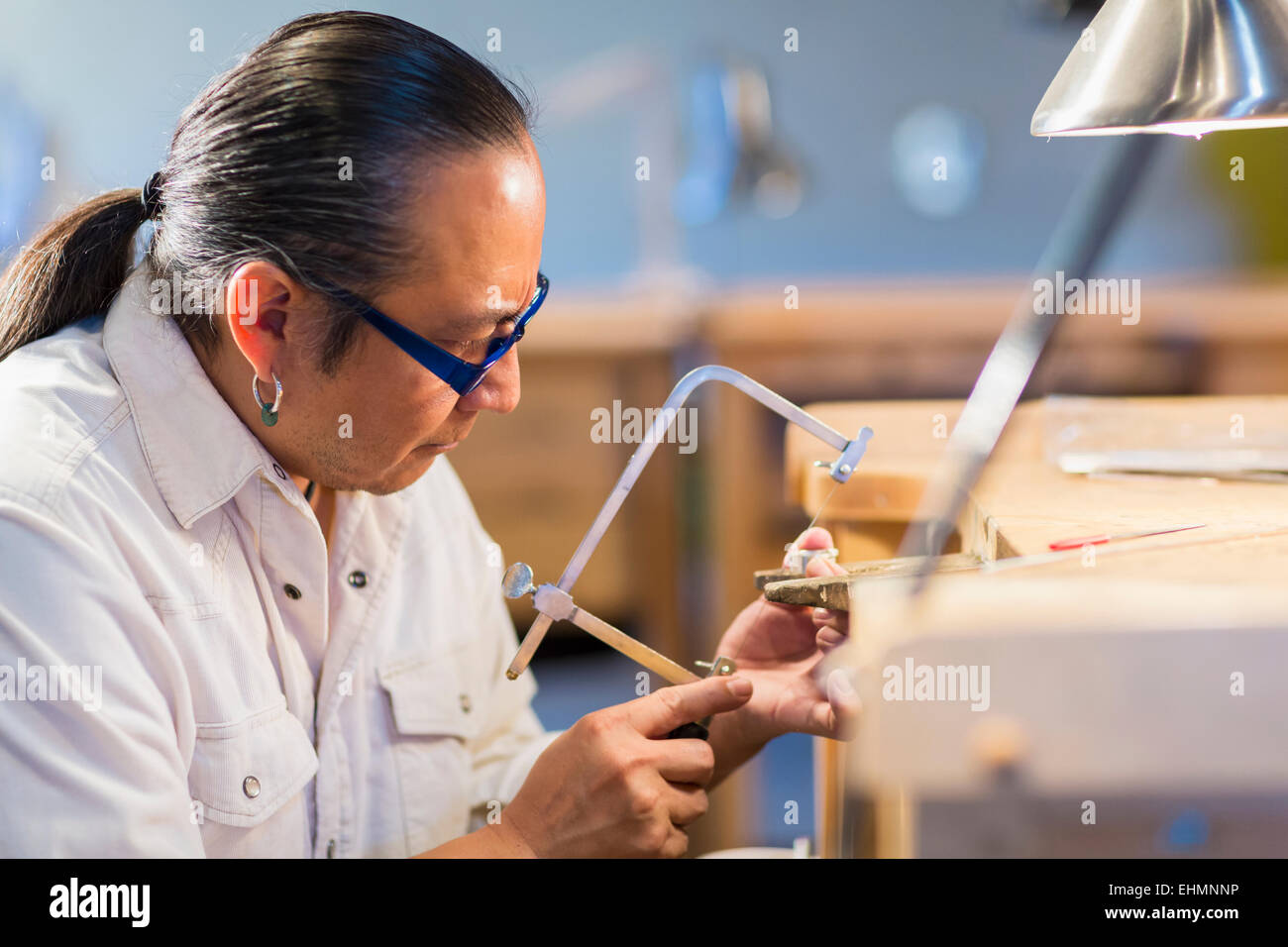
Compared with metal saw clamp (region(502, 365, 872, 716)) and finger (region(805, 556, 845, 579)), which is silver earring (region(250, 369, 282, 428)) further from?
finger (region(805, 556, 845, 579))

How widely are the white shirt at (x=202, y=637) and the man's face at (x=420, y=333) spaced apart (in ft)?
0.16

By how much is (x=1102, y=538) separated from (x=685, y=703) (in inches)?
11.4

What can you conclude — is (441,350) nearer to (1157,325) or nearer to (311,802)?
(311,802)

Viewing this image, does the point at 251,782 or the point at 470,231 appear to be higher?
the point at 470,231

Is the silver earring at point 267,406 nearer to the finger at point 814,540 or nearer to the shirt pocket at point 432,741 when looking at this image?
the shirt pocket at point 432,741

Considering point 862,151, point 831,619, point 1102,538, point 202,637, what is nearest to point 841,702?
point 831,619

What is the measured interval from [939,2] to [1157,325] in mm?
952

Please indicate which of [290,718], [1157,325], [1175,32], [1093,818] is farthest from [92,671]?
[1157,325]

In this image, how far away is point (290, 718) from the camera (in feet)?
2.97

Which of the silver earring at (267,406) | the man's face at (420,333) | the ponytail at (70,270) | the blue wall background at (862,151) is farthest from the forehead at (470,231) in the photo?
the blue wall background at (862,151)

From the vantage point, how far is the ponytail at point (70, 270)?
919 millimetres

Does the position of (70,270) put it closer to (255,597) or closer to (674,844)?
(255,597)

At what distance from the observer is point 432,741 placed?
107 centimetres

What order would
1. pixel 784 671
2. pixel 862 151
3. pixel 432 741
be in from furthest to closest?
pixel 862 151 < pixel 432 741 < pixel 784 671
